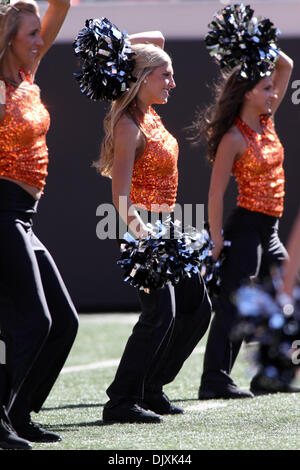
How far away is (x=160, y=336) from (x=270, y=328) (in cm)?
185

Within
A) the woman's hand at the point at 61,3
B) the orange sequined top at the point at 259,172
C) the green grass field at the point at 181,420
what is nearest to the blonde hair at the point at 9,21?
the woman's hand at the point at 61,3

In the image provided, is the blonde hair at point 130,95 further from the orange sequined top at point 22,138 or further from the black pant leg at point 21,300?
the black pant leg at point 21,300

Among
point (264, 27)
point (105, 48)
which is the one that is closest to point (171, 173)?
point (105, 48)

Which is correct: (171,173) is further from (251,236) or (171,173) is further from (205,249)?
(251,236)

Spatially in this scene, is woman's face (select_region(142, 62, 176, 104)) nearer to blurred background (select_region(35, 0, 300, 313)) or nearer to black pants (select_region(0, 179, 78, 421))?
black pants (select_region(0, 179, 78, 421))

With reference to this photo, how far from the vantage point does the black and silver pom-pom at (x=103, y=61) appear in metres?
4.63

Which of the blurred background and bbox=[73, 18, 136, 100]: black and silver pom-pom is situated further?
the blurred background

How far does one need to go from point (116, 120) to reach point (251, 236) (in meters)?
1.21

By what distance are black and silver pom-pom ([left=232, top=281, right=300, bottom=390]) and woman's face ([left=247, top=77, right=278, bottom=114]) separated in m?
2.70

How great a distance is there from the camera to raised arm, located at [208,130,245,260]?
5422 mm

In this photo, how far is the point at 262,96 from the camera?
5531 mm

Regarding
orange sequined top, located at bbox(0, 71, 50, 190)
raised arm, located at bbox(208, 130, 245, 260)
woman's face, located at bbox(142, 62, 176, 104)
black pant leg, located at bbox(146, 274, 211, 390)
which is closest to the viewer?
orange sequined top, located at bbox(0, 71, 50, 190)

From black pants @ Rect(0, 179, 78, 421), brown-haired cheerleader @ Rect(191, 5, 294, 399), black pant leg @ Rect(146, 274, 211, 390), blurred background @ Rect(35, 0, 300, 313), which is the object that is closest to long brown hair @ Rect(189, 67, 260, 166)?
brown-haired cheerleader @ Rect(191, 5, 294, 399)

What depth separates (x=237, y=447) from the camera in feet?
13.1
